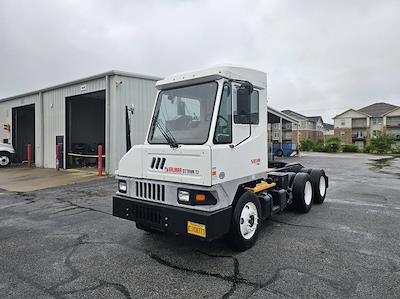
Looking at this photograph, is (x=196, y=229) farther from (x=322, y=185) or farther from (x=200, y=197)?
(x=322, y=185)

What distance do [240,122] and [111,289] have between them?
112 inches

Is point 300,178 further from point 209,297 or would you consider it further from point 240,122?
point 209,297

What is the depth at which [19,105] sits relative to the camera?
66.6 feet

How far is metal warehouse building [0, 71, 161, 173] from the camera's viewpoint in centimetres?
1359

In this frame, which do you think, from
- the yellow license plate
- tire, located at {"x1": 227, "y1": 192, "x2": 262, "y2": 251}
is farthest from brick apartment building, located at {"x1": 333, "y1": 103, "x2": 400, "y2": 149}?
the yellow license plate

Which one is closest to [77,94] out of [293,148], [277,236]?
[277,236]

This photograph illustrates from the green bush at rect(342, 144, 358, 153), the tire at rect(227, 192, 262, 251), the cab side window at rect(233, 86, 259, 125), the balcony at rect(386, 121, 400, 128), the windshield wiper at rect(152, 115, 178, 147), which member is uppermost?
the balcony at rect(386, 121, 400, 128)

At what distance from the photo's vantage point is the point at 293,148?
108 feet

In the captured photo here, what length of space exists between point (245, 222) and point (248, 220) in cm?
10

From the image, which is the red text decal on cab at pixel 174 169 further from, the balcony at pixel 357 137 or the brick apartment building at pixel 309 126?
the balcony at pixel 357 137

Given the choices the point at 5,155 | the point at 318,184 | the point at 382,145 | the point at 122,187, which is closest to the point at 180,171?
the point at 122,187

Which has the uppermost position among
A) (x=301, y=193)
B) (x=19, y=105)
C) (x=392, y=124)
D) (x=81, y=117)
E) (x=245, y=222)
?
(x=392, y=124)

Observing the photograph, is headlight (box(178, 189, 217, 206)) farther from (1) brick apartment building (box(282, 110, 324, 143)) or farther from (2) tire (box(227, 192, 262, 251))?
(1) brick apartment building (box(282, 110, 324, 143))

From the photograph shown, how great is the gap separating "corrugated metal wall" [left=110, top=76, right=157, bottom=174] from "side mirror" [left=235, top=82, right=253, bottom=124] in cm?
935
